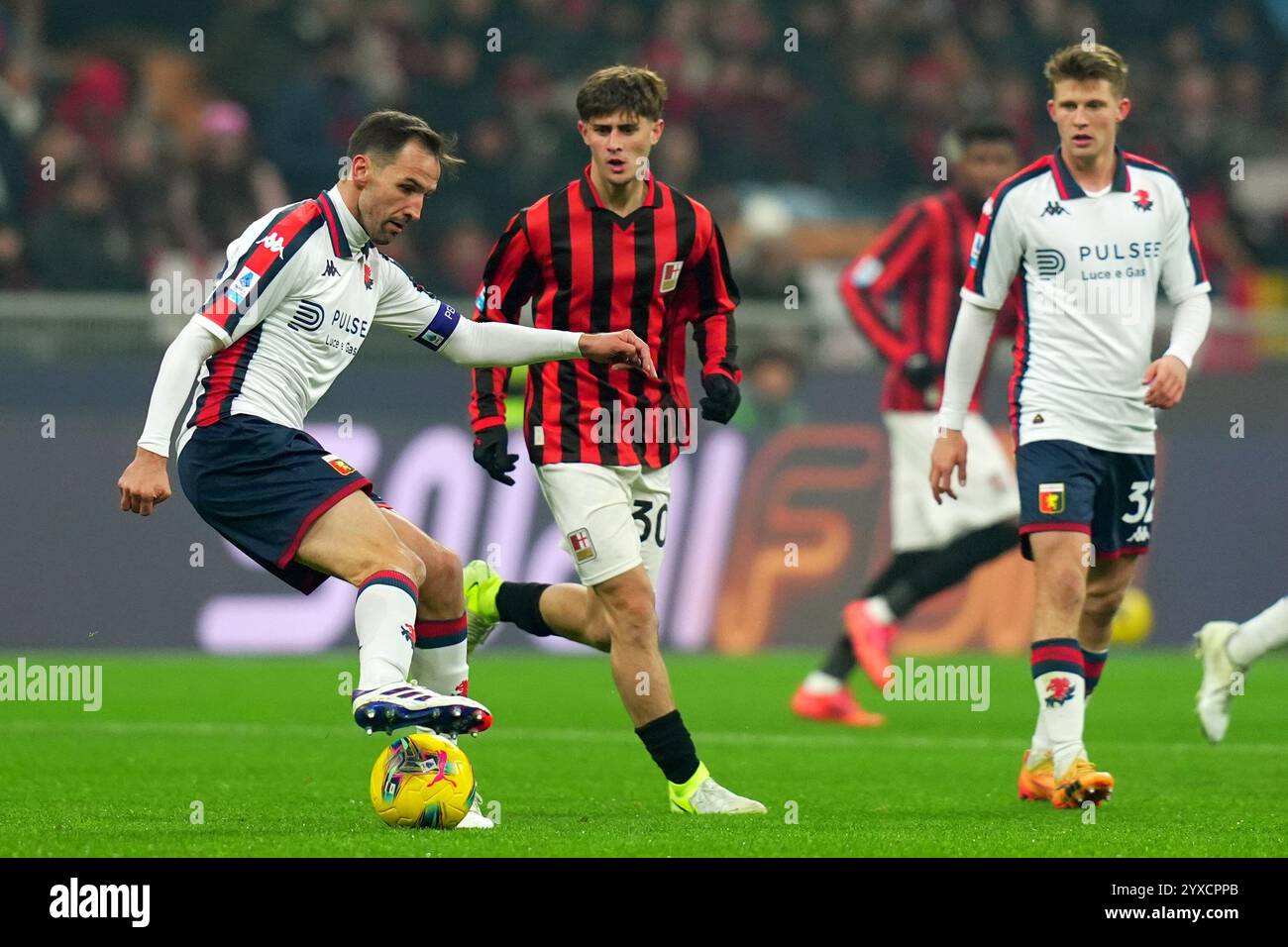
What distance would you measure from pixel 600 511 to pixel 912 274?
3965 millimetres

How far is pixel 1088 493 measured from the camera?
692 cm

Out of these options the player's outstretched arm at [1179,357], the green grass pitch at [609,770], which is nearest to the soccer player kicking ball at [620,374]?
the green grass pitch at [609,770]

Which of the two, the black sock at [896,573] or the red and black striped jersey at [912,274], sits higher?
the red and black striped jersey at [912,274]

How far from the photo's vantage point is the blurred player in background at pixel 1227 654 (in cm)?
796

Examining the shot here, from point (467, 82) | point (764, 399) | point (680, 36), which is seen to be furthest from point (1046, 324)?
point (680, 36)

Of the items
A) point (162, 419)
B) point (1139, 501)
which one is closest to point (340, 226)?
point (162, 419)

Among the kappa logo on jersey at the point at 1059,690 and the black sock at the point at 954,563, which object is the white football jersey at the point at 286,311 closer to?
the kappa logo on jersey at the point at 1059,690

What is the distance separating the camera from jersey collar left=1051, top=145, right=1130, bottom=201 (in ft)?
22.8

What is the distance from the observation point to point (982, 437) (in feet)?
33.7

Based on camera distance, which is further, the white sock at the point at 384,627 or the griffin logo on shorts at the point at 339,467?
the griffin logo on shorts at the point at 339,467

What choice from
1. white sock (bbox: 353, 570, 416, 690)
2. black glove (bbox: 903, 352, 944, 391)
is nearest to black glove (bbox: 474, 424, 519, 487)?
white sock (bbox: 353, 570, 416, 690)

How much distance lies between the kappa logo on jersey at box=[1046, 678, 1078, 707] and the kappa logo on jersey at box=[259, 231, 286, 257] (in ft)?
8.86

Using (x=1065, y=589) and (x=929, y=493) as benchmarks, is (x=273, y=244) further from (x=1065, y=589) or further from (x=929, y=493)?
(x=929, y=493)

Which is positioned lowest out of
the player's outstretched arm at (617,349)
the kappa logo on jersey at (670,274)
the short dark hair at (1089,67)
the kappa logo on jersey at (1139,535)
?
the kappa logo on jersey at (1139,535)
